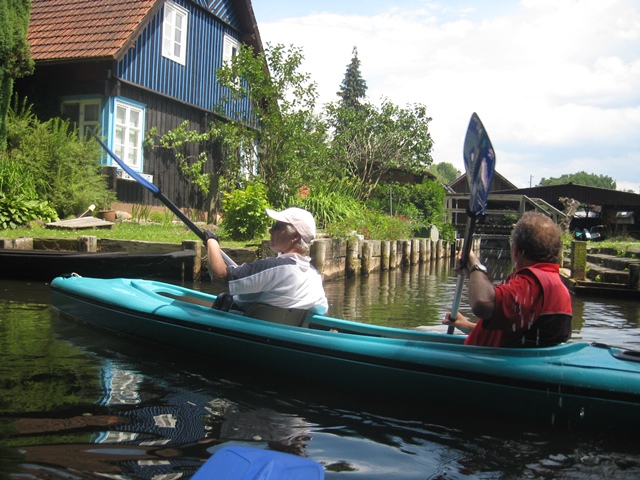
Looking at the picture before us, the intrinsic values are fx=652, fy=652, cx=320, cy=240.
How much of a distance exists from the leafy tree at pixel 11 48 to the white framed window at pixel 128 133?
2.14 m

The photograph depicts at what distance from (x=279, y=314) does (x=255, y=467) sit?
2.24 meters

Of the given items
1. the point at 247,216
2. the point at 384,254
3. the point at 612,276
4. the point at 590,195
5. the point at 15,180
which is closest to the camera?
the point at 612,276

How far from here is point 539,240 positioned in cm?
320

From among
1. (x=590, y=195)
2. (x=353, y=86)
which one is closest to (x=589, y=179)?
(x=353, y=86)

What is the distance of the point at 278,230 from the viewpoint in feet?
13.5

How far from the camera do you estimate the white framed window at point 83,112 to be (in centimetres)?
1328

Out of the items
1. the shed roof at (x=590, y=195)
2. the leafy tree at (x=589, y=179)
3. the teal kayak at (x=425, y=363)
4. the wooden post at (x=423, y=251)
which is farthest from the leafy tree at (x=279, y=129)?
the leafy tree at (x=589, y=179)

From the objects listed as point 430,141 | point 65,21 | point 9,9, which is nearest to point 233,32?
point 65,21

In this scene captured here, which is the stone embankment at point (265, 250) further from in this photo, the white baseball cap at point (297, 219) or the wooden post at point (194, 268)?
the white baseball cap at point (297, 219)

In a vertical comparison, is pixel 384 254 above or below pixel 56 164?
below

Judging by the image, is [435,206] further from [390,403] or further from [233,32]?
[390,403]

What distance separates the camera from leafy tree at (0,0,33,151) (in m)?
10.6

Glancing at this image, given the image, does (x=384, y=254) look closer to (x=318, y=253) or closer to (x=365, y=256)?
(x=365, y=256)

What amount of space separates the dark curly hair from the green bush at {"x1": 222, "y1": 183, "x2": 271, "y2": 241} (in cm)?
778
